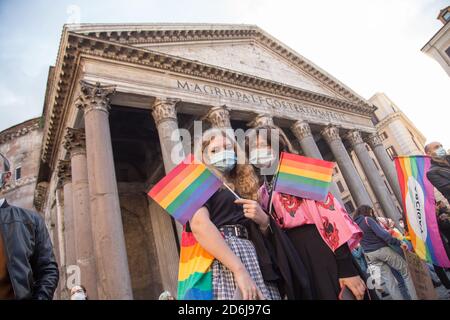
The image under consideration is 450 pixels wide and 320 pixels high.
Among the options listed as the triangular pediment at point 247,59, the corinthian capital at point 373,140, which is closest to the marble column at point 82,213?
the triangular pediment at point 247,59

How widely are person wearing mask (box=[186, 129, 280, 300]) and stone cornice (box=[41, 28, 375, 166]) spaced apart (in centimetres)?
814

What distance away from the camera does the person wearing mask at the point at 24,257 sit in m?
1.88

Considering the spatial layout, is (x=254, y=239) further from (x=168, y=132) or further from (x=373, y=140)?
(x=373, y=140)

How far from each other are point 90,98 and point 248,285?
7.91 m

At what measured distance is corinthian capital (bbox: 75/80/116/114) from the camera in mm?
7922

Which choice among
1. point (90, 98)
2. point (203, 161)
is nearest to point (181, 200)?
point (203, 161)

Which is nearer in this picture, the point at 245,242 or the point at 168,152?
the point at 245,242

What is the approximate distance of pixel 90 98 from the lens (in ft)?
26.1

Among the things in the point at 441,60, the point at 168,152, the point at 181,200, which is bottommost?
the point at 181,200

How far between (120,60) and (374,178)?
13.5 meters

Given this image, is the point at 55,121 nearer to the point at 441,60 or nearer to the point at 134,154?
the point at 134,154

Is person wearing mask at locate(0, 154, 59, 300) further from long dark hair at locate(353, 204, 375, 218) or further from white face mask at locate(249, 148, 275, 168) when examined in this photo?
long dark hair at locate(353, 204, 375, 218)

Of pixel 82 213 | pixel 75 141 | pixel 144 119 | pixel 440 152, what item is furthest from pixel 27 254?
pixel 144 119

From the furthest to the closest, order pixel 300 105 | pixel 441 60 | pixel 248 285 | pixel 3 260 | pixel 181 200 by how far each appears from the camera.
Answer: pixel 441 60 < pixel 300 105 < pixel 3 260 < pixel 181 200 < pixel 248 285
